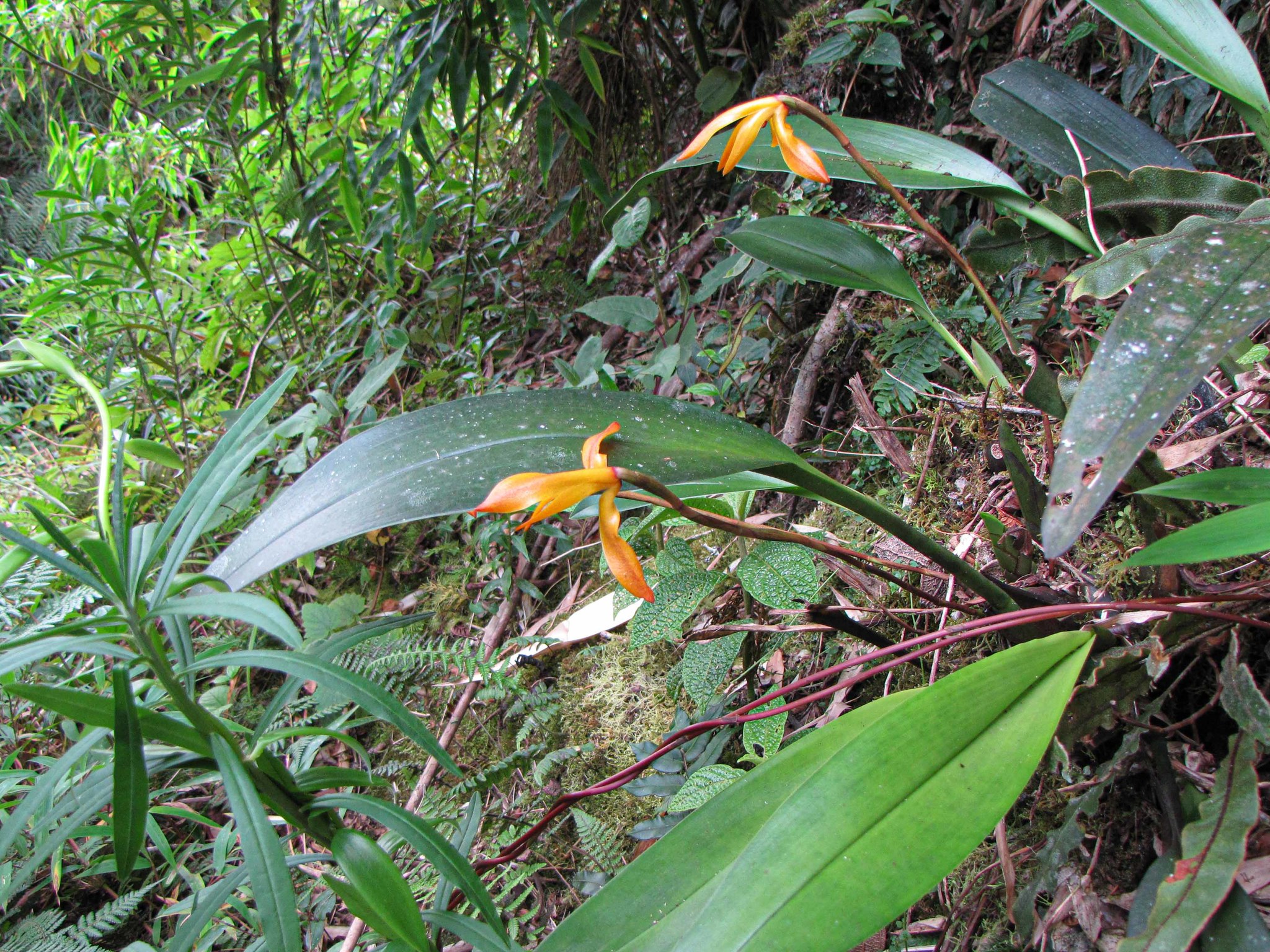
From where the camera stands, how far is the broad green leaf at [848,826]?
403 mm

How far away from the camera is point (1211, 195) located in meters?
0.74

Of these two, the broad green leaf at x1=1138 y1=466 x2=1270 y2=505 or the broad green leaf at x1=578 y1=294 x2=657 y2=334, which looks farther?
the broad green leaf at x1=578 y1=294 x2=657 y2=334

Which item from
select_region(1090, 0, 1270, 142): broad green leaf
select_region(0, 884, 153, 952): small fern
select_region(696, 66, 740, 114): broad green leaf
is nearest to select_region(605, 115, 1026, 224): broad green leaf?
select_region(1090, 0, 1270, 142): broad green leaf

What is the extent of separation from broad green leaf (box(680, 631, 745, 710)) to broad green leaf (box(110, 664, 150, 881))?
0.49 meters

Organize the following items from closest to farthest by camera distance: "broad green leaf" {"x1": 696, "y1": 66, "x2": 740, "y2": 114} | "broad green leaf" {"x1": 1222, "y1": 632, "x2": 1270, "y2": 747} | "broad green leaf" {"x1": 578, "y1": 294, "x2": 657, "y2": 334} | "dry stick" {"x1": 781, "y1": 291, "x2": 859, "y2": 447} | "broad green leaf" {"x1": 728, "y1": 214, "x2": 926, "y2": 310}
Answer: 1. "broad green leaf" {"x1": 1222, "y1": 632, "x2": 1270, "y2": 747}
2. "broad green leaf" {"x1": 728, "y1": 214, "x2": 926, "y2": 310}
3. "dry stick" {"x1": 781, "y1": 291, "x2": 859, "y2": 447}
4. "broad green leaf" {"x1": 578, "y1": 294, "x2": 657, "y2": 334}
5. "broad green leaf" {"x1": 696, "y1": 66, "x2": 740, "y2": 114}

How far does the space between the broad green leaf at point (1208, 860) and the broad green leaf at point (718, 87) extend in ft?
4.91

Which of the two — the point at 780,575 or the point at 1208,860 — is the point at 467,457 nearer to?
the point at 780,575

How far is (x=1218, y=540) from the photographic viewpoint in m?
0.47

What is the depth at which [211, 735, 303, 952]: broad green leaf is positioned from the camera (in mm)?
490

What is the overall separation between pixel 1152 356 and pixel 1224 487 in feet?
0.55

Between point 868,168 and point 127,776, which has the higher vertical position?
point 868,168

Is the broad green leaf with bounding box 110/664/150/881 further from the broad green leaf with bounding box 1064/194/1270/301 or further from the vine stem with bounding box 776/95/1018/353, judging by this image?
the broad green leaf with bounding box 1064/194/1270/301

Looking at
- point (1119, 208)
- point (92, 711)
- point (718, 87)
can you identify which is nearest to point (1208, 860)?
point (1119, 208)

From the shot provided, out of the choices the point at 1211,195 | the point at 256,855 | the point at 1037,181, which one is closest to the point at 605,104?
the point at 1037,181
